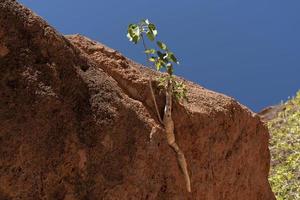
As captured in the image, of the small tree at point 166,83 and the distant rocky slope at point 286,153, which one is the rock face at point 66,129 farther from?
the distant rocky slope at point 286,153

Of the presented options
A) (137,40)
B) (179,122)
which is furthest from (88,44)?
(179,122)

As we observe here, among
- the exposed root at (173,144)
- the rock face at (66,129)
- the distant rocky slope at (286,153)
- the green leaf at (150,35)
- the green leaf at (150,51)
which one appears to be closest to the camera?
the rock face at (66,129)

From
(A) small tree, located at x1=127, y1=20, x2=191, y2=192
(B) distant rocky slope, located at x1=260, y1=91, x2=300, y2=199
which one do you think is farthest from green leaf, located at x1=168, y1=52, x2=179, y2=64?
(B) distant rocky slope, located at x1=260, y1=91, x2=300, y2=199

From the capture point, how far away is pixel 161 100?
5.43 meters

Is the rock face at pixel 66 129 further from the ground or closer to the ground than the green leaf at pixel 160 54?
closer to the ground

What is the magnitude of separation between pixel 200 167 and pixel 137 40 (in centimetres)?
143

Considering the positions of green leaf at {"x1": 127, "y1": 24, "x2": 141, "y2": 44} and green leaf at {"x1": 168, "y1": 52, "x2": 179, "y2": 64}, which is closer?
green leaf at {"x1": 127, "y1": 24, "x2": 141, "y2": 44}

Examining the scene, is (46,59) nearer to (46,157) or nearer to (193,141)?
(46,157)

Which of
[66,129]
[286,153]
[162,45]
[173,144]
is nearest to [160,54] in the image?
[162,45]

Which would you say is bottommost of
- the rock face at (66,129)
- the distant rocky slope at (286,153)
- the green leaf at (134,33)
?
the rock face at (66,129)

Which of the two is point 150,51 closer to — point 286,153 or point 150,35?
point 150,35

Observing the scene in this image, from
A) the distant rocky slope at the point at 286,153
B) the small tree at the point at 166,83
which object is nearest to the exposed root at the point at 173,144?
the small tree at the point at 166,83

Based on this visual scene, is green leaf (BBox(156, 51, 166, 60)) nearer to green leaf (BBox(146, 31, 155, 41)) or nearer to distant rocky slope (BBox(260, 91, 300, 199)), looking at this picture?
green leaf (BBox(146, 31, 155, 41))

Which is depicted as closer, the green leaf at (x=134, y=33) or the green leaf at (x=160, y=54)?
the green leaf at (x=134, y=33)
